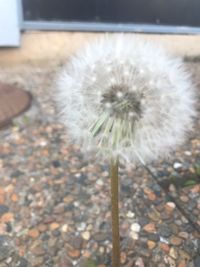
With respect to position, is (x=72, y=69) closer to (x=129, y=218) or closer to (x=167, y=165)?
(x=129, y=218)

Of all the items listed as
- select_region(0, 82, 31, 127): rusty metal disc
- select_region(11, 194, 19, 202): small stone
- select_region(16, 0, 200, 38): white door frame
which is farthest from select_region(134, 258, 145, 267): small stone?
select_region(16, 0, 200, 38): white door frame

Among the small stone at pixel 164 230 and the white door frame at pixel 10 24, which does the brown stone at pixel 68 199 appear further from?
the white door frame at pixel 10 24

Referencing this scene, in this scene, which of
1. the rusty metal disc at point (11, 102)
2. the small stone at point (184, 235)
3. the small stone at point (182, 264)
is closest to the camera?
the small stone at point (182, 264)

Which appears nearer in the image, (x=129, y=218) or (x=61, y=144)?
(x=129, y=218)

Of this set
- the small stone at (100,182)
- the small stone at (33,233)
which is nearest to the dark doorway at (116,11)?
the small stone at (100,182)

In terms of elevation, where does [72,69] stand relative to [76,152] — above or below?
above

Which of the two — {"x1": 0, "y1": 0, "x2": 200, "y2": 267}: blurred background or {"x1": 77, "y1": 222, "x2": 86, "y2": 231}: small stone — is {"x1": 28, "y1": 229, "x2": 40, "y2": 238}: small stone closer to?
{"x1": 0, "y1": 0, "x2": 200, "y2": 267}: blurred background

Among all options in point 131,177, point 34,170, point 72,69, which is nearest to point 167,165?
point 131,177
